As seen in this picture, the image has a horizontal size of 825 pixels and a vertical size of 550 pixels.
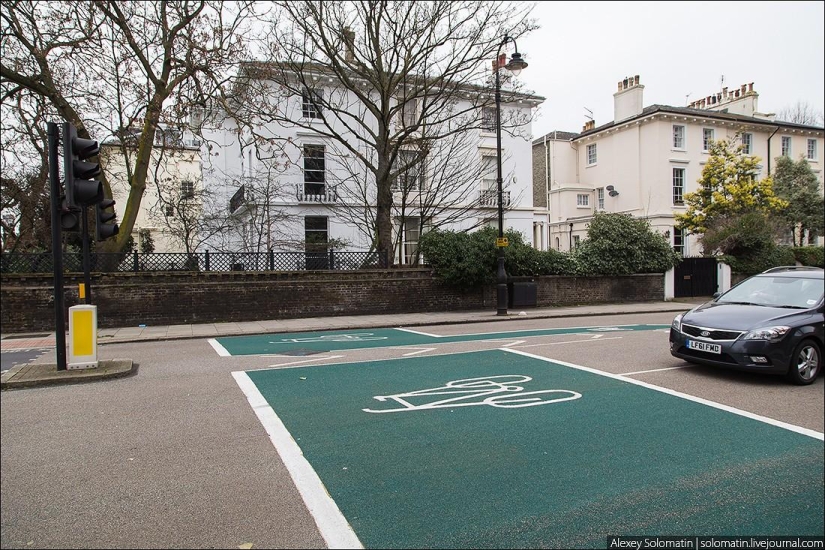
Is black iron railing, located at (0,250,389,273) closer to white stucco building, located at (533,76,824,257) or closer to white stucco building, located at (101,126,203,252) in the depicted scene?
white stucco building, located at (101,126,203,252)

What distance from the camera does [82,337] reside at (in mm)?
8344

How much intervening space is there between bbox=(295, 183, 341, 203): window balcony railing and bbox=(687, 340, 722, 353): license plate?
22.9m

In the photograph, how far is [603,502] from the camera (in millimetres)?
3545

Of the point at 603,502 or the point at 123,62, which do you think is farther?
the point at 123,62

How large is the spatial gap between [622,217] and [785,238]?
20583mm

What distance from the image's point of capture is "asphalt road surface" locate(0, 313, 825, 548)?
323 centimetres

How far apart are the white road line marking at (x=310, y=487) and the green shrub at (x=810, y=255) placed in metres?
3.14

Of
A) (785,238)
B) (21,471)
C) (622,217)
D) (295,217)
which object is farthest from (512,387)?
(295,217)

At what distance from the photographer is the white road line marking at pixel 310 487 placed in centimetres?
321

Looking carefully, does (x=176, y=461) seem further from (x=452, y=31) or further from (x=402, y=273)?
(x=452, y=31)

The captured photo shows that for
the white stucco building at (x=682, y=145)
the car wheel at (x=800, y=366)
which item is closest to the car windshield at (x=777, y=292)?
the car wheel at (x=800, y=366)

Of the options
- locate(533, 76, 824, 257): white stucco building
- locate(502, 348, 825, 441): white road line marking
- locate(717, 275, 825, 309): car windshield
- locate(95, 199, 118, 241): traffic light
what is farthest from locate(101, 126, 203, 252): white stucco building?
locate(717, 275, 825, 309): car windshield

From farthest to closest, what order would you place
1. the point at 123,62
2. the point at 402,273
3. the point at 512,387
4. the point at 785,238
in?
the point at 402,273 → the point at 123,62 → the point at 512,387 → the point at 785,238

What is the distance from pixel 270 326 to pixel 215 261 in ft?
11.8
